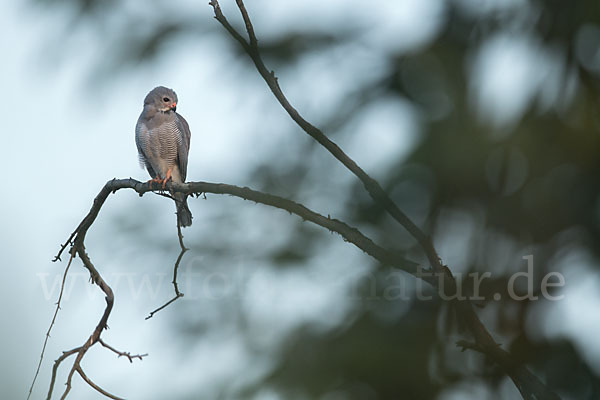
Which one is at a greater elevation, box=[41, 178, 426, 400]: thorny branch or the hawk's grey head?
the hawk's grey head

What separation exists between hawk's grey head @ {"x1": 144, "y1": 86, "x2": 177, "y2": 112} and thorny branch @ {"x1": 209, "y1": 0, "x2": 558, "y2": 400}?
3685 millimetres

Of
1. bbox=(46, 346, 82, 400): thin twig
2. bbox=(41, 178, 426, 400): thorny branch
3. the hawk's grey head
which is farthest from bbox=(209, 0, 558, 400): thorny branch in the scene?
the hawk's grey head

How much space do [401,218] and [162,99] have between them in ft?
13.6

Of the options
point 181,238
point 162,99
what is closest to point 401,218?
point 181,238

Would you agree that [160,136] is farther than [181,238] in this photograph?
Yes

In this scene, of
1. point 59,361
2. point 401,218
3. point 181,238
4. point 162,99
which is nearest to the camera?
point 401,218

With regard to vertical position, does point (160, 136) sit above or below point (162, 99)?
below

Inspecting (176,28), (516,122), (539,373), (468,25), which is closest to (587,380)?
(539,373)

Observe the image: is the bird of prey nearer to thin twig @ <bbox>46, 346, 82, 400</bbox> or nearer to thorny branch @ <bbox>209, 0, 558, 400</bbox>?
thin twig @ <bbox>46, 346, 82, 400</bbox>

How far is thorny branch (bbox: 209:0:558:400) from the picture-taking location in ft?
2.54

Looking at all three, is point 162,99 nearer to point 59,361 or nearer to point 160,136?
point 160,136

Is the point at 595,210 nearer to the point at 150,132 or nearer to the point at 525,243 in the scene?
the point at 525,243

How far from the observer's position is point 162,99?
4.81 m

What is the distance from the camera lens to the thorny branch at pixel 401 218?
775 mm
